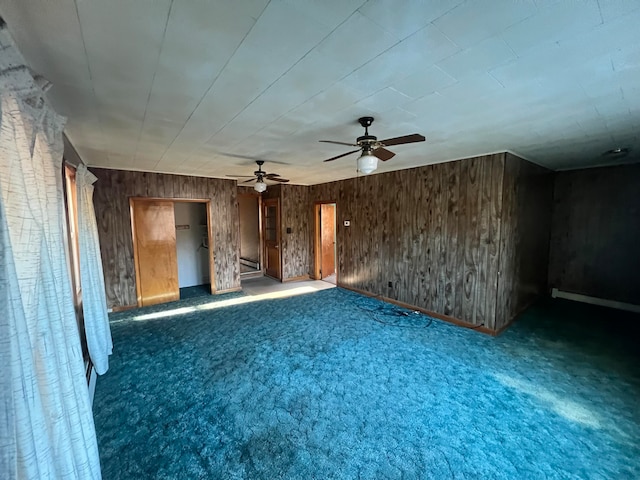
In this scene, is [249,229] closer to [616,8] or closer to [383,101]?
[383,101]

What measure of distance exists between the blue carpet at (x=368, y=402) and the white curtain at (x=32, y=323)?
0.91m

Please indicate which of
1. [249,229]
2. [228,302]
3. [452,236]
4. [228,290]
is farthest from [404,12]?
[249,229]

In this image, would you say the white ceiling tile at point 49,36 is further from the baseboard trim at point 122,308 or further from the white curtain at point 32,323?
the baseboard trim at point 122,308

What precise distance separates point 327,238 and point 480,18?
634cm

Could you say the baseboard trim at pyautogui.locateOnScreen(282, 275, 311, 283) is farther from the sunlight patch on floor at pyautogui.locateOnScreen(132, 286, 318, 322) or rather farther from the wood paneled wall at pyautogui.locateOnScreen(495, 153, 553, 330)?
the wood paneled wall at pyautogui.locateOnScreen(495, 153, 553, 330)

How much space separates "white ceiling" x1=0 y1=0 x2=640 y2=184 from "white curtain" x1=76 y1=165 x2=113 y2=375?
2.02 ft

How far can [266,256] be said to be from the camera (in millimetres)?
7680

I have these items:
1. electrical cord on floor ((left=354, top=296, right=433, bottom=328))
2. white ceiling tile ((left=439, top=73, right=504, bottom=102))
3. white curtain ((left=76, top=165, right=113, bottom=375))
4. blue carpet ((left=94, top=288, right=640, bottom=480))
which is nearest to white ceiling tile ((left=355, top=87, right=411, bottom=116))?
white ceiling tile ((left=439, top=73, right=504, bottom=102))

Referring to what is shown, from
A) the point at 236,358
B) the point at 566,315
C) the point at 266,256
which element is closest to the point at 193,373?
the point at 236,358

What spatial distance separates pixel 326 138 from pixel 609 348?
4397 millimetres

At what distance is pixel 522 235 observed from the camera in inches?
166

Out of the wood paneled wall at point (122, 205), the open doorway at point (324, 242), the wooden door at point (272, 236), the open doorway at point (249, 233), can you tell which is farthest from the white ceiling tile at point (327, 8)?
the open doorway at point (249, 233)

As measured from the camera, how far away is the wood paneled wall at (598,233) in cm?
462

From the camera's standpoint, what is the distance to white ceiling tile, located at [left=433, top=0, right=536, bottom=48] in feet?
3.60
